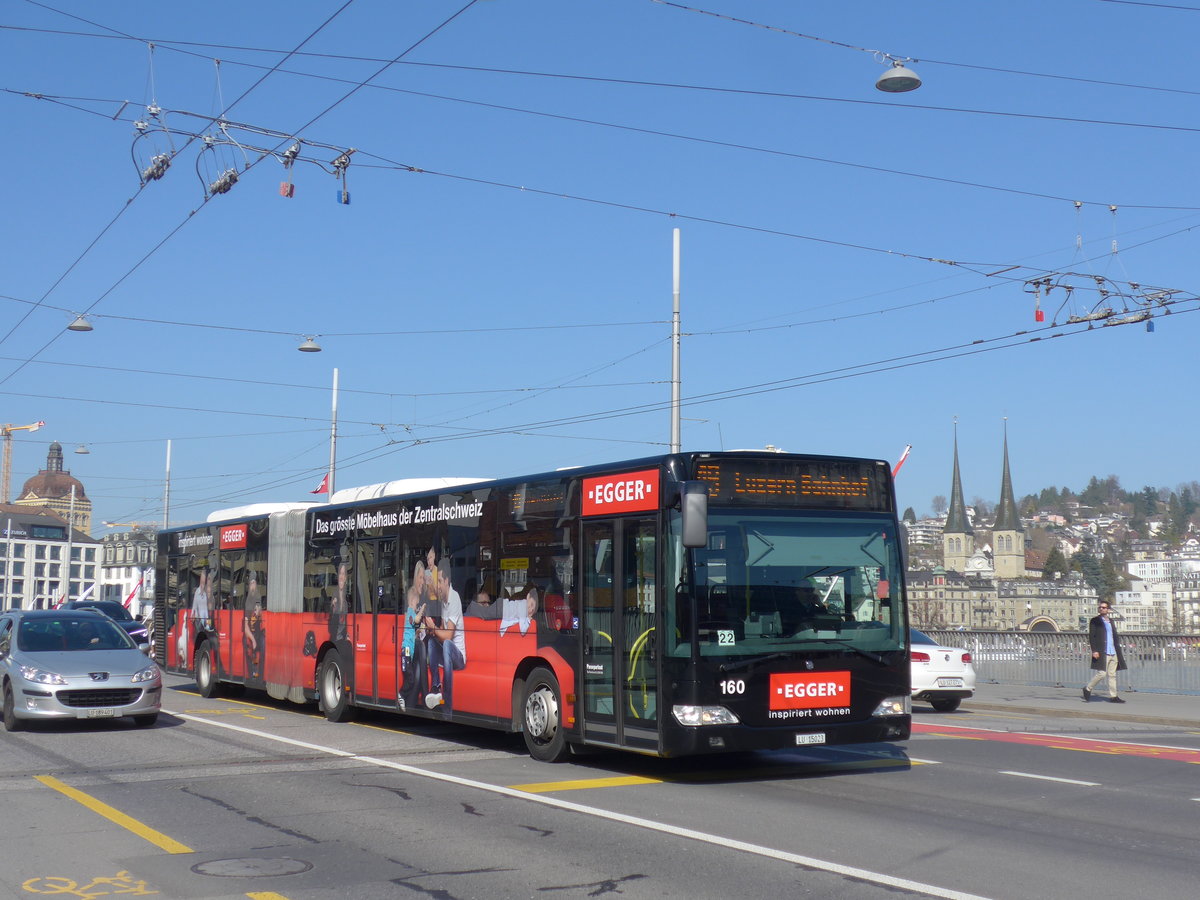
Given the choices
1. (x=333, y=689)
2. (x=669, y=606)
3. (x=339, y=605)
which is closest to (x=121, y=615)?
(x=333, y=689)

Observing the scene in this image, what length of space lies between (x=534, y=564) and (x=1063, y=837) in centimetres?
605

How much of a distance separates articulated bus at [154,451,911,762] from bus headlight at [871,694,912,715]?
13 millimetres

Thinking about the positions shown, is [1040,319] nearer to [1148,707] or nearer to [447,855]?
[1148,707]

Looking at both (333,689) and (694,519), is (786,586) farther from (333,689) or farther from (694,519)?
(333,689)

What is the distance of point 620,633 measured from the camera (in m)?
11.9

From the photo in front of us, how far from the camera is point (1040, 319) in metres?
21.2

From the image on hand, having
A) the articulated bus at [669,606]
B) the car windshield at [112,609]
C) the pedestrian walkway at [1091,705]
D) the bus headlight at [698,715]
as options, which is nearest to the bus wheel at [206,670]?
the articulated bus at [669,606]

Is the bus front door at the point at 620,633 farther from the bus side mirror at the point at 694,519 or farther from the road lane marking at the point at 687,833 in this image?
the road lane marking at the point at 687,833

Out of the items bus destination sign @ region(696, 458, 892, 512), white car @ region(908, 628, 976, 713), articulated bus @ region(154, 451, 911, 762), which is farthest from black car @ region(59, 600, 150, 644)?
bus destination sign @ region(696, 458, 892, 512)

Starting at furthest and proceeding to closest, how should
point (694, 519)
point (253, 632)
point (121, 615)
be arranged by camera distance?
1. point (121, 615)
2. point (253, 632)
3. point (694, 519)

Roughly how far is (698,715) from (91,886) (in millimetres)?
5195

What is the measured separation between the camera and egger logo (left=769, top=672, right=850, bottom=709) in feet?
37.4

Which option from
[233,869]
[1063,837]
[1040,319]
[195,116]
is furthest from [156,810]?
[1040,319]

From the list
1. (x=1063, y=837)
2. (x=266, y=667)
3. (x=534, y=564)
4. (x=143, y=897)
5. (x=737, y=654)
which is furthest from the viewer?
(x=266, y=667)
